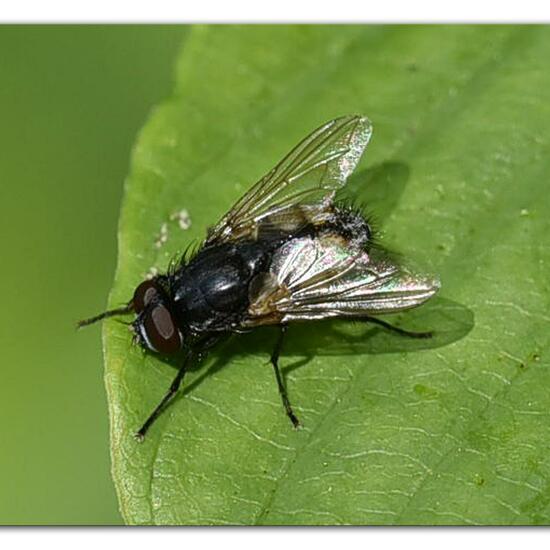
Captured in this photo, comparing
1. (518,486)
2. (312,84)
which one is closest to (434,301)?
(518,486)

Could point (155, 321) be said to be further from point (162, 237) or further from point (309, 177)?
point (309, 177)

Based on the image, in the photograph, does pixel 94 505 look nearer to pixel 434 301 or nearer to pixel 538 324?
pixel 434 301

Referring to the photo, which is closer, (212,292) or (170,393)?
(170,393)

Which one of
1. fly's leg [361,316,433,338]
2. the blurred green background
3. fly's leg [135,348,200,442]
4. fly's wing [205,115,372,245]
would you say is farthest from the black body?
the blurred green background

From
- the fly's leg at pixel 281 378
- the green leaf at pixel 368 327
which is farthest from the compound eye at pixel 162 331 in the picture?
the fly's leg at pixel 281 378

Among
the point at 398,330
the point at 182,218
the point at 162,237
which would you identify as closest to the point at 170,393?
the point at 162,237

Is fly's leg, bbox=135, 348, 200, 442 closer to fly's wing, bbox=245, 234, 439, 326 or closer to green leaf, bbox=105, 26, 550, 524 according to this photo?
green leaf, bbox=105, 26, 550, 524

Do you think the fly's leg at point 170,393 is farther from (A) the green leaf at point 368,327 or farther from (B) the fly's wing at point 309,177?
(B) the fly's wing at point 309,177
